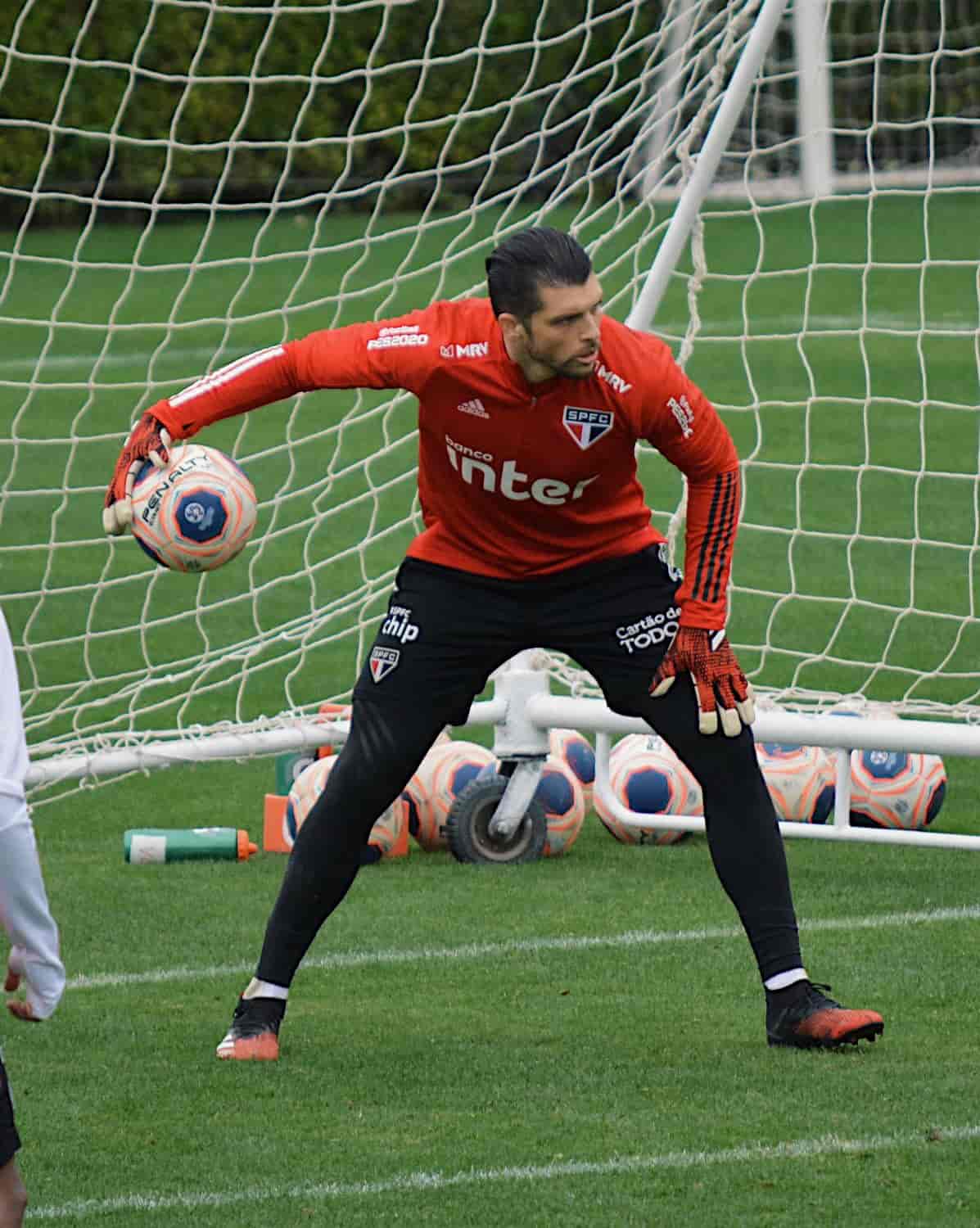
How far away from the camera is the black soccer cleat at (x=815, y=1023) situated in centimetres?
521

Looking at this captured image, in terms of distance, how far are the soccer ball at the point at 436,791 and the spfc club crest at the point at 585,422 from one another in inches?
95.9

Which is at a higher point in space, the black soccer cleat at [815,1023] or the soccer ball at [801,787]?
the black soccer cleat at [815,1023]

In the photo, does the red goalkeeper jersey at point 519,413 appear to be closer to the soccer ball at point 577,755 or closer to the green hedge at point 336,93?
the soccer ball at point 577,755

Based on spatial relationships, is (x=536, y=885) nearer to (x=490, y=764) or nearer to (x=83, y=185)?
(x=490, y=764)

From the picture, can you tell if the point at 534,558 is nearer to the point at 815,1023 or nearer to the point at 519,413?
the point at 519,413

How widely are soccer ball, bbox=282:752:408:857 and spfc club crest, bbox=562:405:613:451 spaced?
241 cm

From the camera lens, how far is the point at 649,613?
542 cm

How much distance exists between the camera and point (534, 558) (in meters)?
5.40

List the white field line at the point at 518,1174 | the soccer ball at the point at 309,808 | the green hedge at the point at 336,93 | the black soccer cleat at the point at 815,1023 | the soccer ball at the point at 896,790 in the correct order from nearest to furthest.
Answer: the white field line at the point at 518,1174, the black soccer cleat at the point at 815,1023, the soccer ball at the point at 309,808, the soccer ball at the point at 896,790, the green hedge at the point at 336,93

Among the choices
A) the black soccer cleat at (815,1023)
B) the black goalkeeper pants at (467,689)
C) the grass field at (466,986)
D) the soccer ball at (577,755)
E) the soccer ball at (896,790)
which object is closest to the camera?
the grass field at (466,986)

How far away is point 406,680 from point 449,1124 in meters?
1.07

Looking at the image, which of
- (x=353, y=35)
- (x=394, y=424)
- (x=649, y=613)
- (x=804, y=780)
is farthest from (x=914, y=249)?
(x=649, y=613)

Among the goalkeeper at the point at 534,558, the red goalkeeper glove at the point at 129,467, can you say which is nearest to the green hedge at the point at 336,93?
the goalkeeper at the point at 534,558

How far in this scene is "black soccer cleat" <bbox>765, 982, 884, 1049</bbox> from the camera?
5211mm
